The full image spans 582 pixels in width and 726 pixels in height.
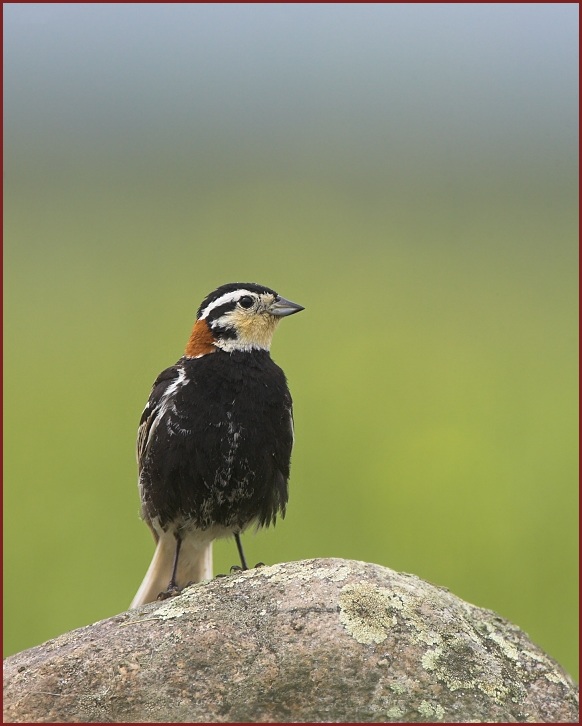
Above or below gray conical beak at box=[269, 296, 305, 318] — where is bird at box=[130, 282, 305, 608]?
below

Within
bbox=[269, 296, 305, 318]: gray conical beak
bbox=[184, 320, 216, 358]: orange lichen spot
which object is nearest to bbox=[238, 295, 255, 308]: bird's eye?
bbox=[269, 296, 305, 318]: gray conical beak

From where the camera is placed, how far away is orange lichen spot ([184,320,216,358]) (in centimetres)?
703

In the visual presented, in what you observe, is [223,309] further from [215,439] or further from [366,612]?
[366,612]

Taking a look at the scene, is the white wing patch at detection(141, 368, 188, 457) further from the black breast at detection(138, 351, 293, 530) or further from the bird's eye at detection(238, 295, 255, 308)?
the bird's eye at detection(238, 295, 255, 308)

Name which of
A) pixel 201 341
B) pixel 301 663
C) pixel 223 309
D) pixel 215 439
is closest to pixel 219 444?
pixel 215 439

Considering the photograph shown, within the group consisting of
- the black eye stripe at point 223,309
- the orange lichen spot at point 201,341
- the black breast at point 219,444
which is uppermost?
the black eye stripe at point 223,309

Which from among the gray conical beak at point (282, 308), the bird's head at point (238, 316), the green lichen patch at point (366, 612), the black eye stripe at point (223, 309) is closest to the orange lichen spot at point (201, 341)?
the bird's head at point (238, 316)

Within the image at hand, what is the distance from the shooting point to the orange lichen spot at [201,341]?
7.03m

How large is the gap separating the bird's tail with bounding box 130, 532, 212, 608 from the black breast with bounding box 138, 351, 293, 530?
0.39 meters

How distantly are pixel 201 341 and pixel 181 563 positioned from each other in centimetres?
158

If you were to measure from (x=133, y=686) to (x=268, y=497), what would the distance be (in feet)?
7.19

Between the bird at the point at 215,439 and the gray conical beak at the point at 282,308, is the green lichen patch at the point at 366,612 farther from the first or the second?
the gray conical beak at the point at 282,308

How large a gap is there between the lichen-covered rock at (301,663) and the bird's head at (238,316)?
2.08 metres

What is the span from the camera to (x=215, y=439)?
21.6 ft
